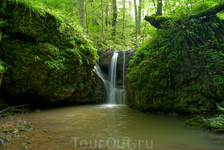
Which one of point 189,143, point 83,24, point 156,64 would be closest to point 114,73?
point 83,24

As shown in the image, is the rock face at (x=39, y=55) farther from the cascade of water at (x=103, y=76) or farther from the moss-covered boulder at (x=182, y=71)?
the moss-covered boulder at (x=182, y=71)

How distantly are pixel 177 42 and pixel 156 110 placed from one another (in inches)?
130

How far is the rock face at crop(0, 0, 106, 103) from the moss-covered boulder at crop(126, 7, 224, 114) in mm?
3733

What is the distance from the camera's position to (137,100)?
291 inches

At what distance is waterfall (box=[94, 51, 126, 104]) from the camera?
33.9 ft

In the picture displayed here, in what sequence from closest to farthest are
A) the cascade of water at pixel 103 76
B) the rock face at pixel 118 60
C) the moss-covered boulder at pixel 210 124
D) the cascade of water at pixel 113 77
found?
the moss-covered boulder at pixel 210 124
the cascade of water at pixel 113 77
the cascade of water at pixel 103 76
the rock face at pixel 118 60

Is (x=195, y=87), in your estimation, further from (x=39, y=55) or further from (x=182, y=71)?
(x=39, y=55)

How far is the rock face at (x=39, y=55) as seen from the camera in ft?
21.2

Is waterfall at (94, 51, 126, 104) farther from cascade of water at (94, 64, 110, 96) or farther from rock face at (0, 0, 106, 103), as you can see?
rock face at (0, 0, 106, 103)

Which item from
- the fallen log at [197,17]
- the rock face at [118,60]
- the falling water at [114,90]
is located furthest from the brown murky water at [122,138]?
the rock face at [118,60]

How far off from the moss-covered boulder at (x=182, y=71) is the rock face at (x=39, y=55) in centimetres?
373

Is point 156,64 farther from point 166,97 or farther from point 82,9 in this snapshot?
→ point 82,9

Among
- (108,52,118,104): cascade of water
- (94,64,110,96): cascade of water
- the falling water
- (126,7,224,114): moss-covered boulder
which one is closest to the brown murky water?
(126,7,224,114): moss-covered boulder

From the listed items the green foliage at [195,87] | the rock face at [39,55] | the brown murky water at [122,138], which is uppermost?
the rock face at [39,55]
